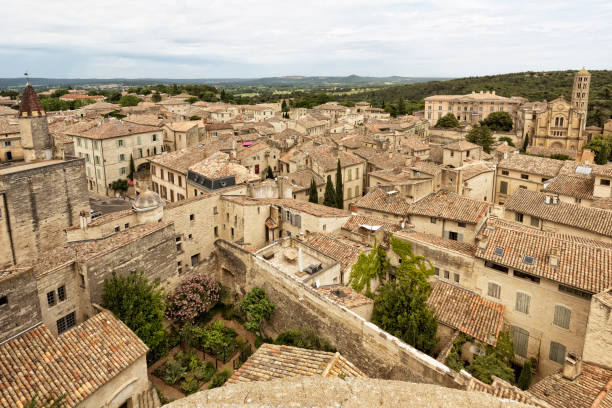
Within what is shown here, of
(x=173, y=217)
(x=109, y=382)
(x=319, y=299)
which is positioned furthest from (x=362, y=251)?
(x=109, y=382)

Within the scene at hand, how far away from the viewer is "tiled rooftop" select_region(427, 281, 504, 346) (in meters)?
21.2

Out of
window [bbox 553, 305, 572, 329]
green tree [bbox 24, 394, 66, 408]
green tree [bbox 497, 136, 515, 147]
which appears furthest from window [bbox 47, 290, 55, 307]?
green tree [bbox 497, 136, 515, 147]

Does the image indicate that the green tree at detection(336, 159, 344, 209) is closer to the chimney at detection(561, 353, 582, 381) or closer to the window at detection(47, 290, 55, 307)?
the window at detection(47, 290, 55, 307)

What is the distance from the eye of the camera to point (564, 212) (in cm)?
2988

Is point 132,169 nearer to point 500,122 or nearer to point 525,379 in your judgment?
point 525,379

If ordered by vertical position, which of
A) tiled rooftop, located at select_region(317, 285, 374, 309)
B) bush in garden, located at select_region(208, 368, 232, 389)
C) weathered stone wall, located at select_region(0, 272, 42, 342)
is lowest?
bush in garden, located at select_region(208, 368, 232, 389)

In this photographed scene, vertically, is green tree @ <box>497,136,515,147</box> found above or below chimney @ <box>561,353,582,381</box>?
above

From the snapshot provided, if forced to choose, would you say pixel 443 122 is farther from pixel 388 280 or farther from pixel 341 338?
pixel 341 338

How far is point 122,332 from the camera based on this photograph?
60.2 ft

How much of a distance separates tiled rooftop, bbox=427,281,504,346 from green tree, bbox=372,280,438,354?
5.30 ft

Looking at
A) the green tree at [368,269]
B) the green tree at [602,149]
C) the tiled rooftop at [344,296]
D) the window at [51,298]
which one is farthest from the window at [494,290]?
the green tree at [602,149]

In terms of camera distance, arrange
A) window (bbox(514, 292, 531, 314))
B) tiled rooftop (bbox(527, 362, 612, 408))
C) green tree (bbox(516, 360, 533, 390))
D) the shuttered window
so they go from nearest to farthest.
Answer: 1. tiled rooftop (bbox(527, 362, 612, 408))
2. green tree (bbox(516, 360, 533, 390))
3. window (bbox(514, 292, 531, 314))
4. the shuttered window

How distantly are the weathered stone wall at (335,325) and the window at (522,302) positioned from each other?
28.2 ft

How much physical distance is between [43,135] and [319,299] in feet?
97.0
